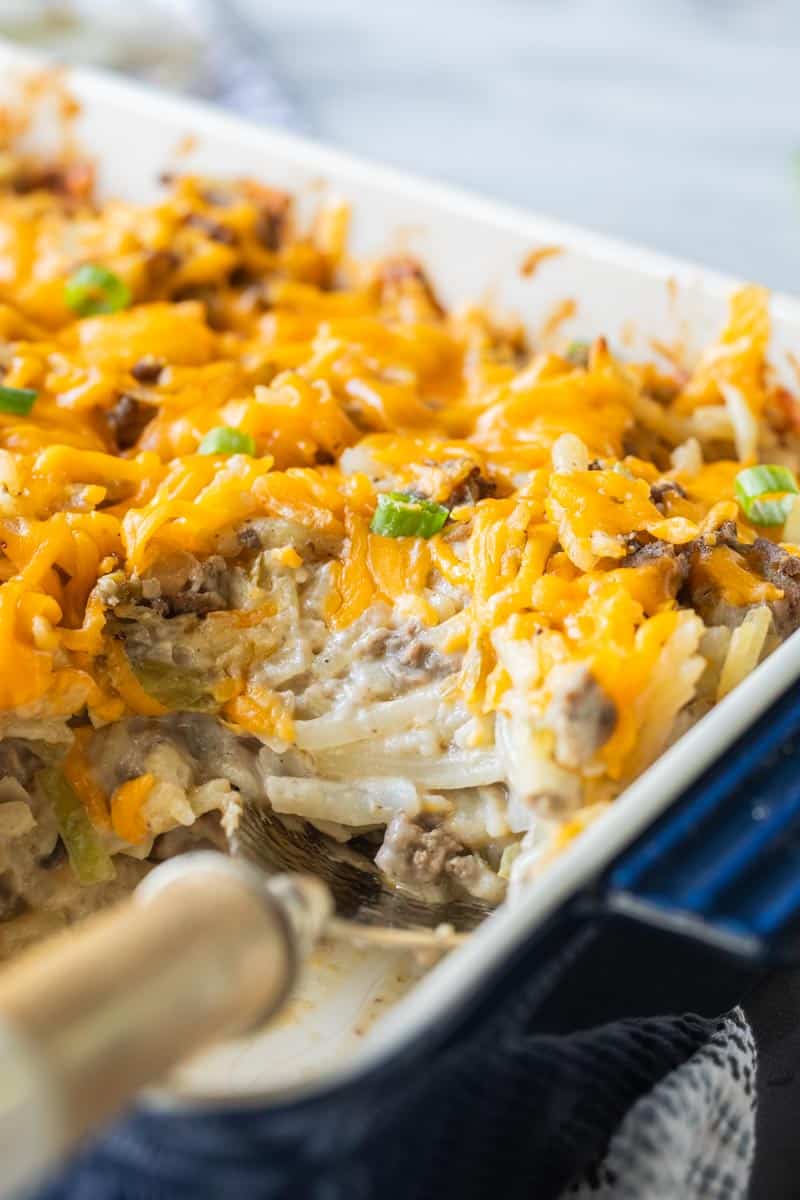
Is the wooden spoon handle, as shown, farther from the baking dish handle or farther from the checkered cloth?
the checkered cloth

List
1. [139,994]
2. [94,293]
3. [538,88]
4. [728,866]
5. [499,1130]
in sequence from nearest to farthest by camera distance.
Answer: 1. [139,994]
2. [728,866]
3. [499,1130]
4. [94,293]
5. [538,88]

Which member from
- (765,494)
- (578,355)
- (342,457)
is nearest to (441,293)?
(578,355)

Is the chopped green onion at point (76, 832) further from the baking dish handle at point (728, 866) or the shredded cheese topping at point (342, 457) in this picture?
the baking dish handle at point (728, 866)

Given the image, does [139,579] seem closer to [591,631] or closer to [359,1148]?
[591,631]

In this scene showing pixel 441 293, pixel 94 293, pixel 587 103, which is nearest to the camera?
pixel 94 293

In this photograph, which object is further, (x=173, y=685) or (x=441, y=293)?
(x=441, y=293)

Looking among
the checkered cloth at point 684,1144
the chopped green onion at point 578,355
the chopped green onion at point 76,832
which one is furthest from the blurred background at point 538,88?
the checkered cloth at point 684,1144

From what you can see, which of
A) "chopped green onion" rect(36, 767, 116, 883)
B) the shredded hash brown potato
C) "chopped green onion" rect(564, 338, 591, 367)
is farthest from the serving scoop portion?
"chopped green onion" rect(564, 338, 591, 367)

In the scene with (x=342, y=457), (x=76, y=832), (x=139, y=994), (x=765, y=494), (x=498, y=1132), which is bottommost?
(x=76, y=832)

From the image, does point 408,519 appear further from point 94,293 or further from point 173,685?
point 94,293
